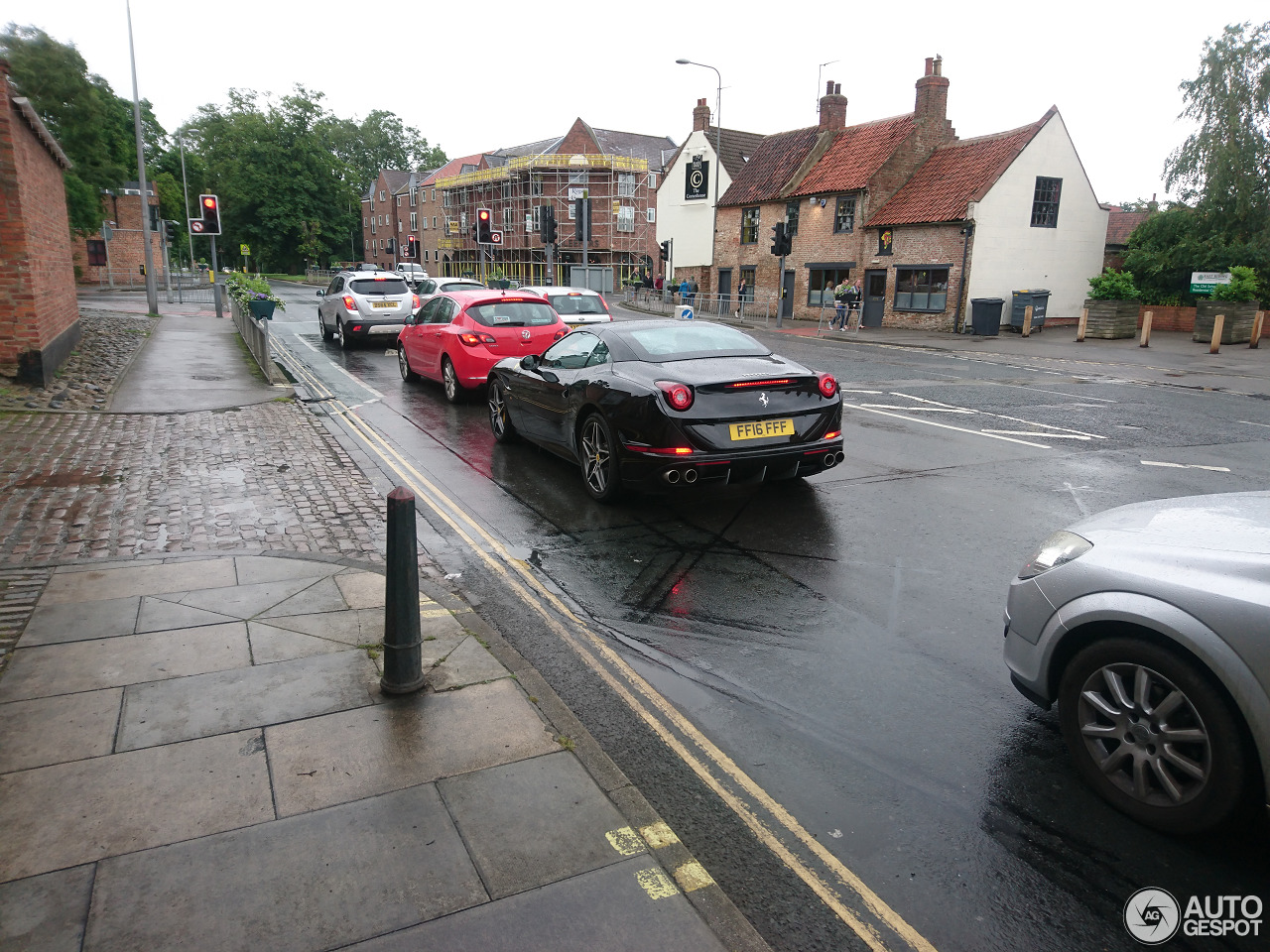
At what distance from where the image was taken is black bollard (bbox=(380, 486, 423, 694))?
3842 millimetres

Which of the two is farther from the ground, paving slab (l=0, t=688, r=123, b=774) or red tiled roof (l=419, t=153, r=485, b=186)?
red tiled roof (l=419, t=153, r=485, b=186)

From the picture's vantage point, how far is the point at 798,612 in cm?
504

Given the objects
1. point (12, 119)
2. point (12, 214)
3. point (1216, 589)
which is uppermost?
point (12, 119)

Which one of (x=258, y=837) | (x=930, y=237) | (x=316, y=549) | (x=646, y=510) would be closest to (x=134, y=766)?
(x=258, y=837)

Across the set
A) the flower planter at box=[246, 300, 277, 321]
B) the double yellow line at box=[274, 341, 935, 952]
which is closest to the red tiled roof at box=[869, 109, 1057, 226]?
the flower planter at box=[246, 300, 277, 321]

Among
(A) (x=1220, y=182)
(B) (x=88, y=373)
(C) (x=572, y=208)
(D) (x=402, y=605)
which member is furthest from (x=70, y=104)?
(C) (x=572, y=208)

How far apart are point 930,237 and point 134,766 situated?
32.7 metres

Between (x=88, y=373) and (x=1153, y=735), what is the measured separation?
16171mm

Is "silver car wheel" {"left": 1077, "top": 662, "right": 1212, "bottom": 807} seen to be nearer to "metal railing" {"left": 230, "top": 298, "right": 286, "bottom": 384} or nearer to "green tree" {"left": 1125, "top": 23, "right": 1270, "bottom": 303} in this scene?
"metal railing" {"left": 230, "top": 298, "right": 286, "bottom": 384}

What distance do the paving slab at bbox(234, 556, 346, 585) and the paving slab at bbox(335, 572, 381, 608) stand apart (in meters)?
0.17

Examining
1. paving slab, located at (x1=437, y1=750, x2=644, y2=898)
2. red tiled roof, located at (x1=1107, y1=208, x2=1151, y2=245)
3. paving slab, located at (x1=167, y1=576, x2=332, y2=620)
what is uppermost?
red tiled roof, located at (x1=1107, y1=208, x2=1151, y2=245)

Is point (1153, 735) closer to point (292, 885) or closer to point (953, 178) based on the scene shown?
point (292, 885)

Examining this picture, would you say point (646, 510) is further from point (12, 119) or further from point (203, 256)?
point (203, 256)

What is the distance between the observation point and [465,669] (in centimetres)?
424
